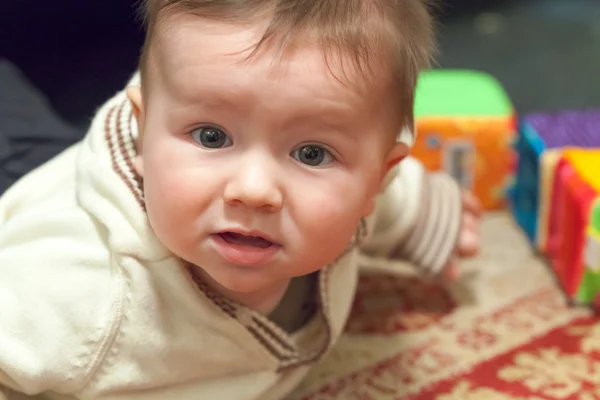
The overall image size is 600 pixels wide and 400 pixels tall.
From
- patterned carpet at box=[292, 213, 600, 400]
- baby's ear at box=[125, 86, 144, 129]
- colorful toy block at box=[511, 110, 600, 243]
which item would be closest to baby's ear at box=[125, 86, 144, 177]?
baby's ear at box=[125, 86, 144, 129]

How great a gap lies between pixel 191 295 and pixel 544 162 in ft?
1.71

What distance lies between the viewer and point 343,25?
534 mm

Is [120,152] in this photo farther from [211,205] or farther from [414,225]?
[414,225]

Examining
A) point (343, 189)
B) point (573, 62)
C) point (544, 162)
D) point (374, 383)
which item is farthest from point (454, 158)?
point (573, 62)

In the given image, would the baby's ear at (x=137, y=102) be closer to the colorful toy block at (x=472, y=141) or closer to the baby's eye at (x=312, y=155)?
the baby's eye at (x=312, y=155)

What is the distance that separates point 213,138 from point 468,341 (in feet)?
1.37

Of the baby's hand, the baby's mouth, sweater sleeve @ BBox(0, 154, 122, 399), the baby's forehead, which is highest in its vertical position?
the baby's forehead

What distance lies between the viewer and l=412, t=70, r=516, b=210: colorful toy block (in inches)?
41.9

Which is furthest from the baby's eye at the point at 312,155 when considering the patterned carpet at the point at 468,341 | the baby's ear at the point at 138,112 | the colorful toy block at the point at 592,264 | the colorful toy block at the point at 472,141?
the colorful toy block at the point at 472,141

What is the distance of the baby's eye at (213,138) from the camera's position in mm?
548

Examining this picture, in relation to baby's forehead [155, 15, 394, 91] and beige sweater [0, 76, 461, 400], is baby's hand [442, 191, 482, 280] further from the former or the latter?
baby's forehead [155, 15, 394, 91]

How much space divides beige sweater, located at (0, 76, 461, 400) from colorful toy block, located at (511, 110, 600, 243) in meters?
0.42

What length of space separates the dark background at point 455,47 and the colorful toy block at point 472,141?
297mm

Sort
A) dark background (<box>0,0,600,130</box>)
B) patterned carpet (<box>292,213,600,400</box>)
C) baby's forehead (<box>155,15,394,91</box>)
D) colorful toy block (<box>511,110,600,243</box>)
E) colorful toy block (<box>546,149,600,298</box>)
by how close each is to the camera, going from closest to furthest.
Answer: baby's forehead (<box>155,15,394,91</box>) < patterned carpet (<box>292,213,600,400</box>) < colorful toy block (<box>546,149,600,298</box>) < colorful toy block (<box>511,110,600,243</box>) < dark background (<box>0,0,600,130</box>)
